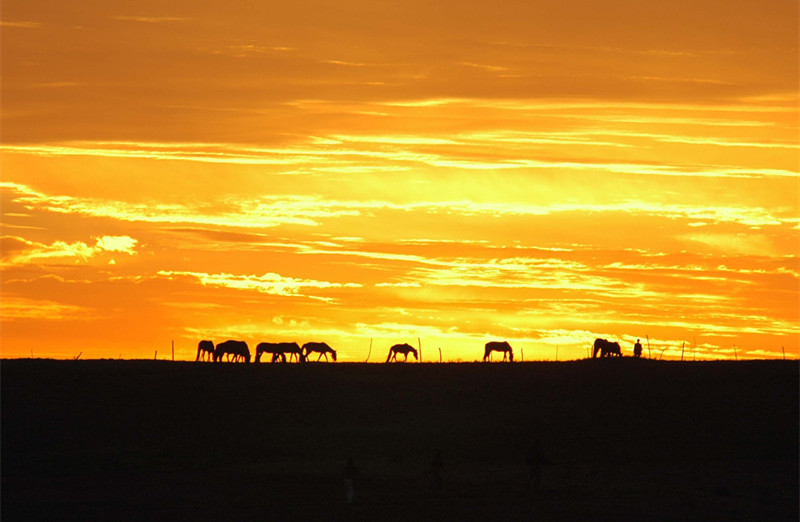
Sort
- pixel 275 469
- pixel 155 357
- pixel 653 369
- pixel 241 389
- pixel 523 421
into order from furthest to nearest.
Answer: pixel 155 357, pixel 653 369, pixel 241 389, pixel 523 421, pixel 275 469

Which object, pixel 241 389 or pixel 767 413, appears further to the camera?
pixel 241 389

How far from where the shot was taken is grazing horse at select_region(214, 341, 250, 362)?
7144 centimetres

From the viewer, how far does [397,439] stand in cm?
4681

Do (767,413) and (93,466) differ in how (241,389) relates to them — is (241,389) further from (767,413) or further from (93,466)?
(767,413)

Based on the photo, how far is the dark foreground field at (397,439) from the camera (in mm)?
34188

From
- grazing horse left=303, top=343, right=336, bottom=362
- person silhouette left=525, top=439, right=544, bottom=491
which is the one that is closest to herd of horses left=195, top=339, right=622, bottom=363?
grazing horse left=303, top=343, right=336, bottom=362

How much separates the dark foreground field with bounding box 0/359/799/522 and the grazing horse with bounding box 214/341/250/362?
378 inches

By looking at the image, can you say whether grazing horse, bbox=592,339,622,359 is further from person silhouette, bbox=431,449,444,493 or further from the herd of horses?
person silhouette, bbox=431,449,444,493

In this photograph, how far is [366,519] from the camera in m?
31.2

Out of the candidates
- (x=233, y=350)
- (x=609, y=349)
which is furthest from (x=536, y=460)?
(x=233, y=350)

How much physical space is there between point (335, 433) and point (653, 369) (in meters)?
17.9

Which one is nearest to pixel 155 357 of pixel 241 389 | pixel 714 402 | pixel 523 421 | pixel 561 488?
pixel 241 389

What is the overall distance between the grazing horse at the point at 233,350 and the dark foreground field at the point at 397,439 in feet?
31.5

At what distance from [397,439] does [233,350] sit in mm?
26674
